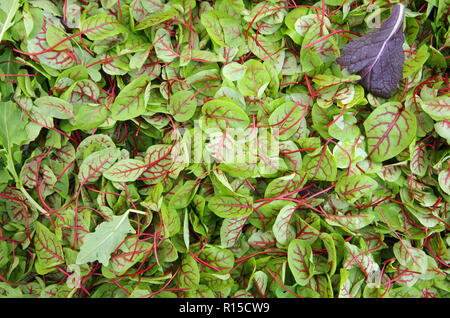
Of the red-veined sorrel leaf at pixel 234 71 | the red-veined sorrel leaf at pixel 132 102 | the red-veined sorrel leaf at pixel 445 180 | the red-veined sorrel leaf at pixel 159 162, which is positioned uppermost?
the red-veined sorrel leaf at pixel 234 71

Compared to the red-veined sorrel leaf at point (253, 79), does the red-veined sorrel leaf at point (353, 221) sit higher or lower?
lower

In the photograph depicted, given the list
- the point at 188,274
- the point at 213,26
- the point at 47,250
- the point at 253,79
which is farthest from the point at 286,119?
the point at 47,250

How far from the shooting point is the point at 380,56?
0.52m

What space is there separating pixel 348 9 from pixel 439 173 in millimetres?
304

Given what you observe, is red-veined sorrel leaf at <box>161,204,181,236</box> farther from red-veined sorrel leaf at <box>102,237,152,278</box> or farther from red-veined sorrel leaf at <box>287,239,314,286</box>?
red-veined sorrel leaf at <box>287,239,314,286</box>

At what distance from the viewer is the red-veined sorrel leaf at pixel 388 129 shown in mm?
522

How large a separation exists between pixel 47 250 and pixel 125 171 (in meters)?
0.17

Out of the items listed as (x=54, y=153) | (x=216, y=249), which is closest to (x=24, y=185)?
(x=54, y=153)

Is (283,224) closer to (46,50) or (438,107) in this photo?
(438,107)

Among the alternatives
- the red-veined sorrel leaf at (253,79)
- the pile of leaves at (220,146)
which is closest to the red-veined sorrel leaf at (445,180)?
the pile of leaves at (220,146)

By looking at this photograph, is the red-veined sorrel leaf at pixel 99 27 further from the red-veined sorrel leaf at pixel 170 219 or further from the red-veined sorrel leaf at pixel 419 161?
the red-veined sorrel leaf at pixel 419 161

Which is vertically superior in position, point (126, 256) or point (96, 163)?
point (96, 163)

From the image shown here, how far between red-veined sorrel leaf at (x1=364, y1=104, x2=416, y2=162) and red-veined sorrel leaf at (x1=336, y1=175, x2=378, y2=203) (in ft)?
0.14

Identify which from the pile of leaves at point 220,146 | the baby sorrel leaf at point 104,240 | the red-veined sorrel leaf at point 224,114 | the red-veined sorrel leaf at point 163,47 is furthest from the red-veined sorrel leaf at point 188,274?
the red-veined sorrel leaf at point 163,47
